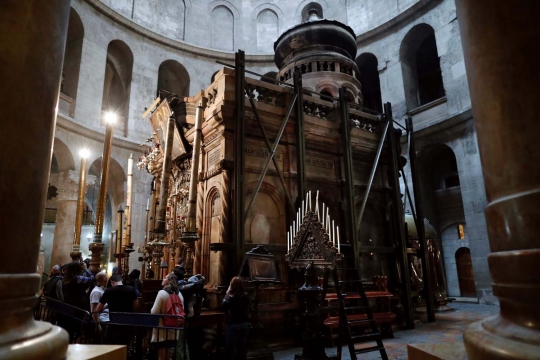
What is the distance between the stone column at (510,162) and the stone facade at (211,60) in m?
14.9

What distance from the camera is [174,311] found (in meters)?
5.22

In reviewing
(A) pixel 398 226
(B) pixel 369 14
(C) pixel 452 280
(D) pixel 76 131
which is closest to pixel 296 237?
(A) pixel 398 226

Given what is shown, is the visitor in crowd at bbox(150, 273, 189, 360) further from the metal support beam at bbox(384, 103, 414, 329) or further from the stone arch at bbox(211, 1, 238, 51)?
the stone arch at bbox(211, 1, 238, 51)

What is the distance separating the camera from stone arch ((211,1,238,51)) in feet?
80.7

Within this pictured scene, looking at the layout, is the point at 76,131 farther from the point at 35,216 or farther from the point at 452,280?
the point at 452,280

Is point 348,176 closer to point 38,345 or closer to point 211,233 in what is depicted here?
point 211,233

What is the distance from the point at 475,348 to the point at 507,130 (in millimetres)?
988

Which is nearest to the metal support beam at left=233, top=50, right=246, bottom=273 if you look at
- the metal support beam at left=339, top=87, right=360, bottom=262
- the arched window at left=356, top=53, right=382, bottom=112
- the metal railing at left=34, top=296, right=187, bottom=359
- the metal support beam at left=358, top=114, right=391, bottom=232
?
the metal railing at left=34, top=296, right=187, bottom=359

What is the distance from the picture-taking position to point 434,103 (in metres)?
18.1

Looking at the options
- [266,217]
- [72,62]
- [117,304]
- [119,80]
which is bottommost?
[117,304]

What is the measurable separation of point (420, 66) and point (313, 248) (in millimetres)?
22181

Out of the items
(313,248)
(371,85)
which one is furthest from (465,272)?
(313,248)

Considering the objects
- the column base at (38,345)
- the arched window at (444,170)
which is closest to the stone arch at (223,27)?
the arched window at (444,170)

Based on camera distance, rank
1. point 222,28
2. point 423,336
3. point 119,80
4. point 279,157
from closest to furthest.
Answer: point 423,336, point 279,157, point 119,80, point 222,28
